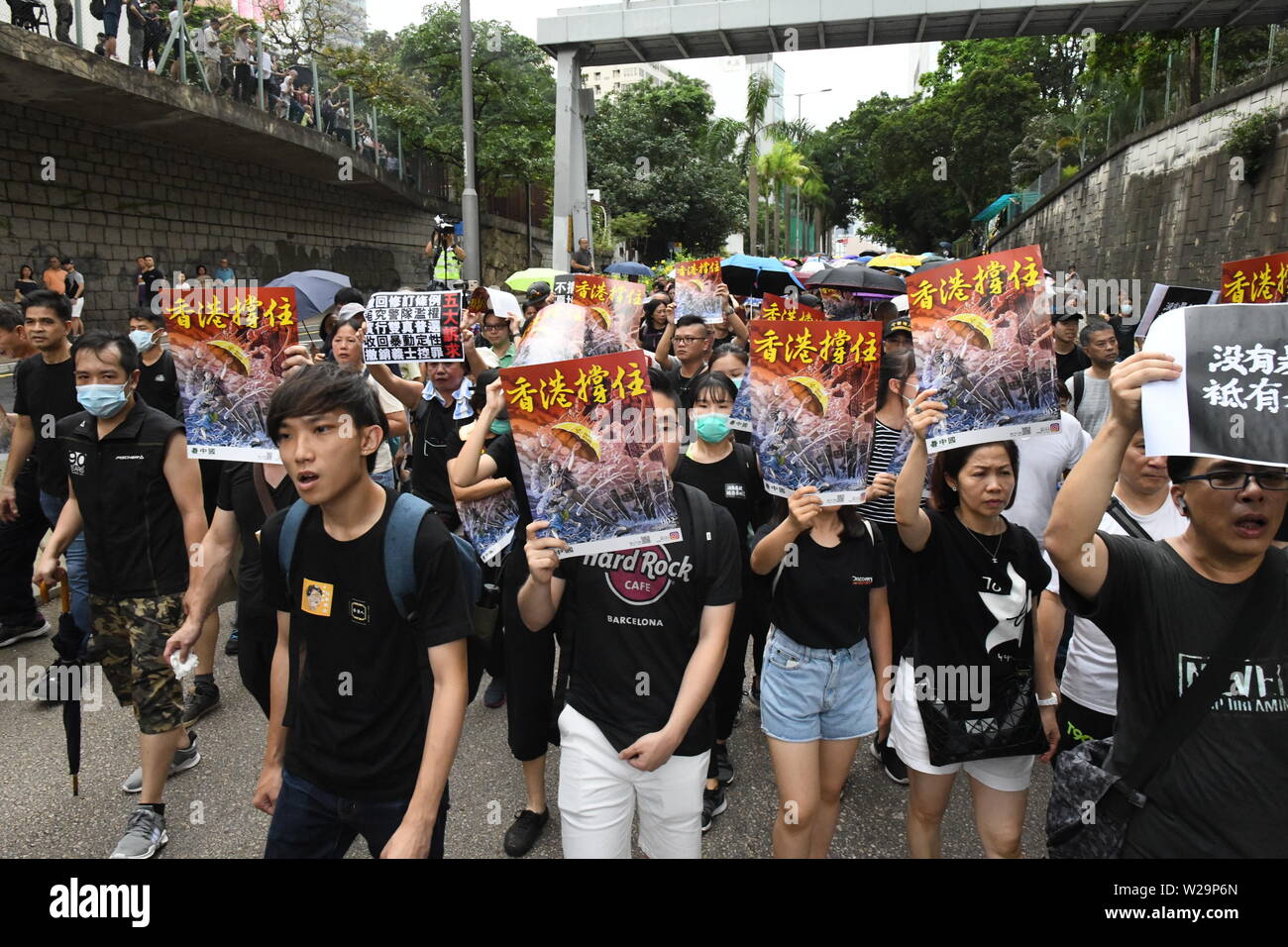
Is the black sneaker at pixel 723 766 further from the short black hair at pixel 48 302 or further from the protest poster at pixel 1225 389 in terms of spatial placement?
Answer: the short black hair at pixel 48 302

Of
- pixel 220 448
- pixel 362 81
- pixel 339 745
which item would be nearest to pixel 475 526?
pixel 220 448

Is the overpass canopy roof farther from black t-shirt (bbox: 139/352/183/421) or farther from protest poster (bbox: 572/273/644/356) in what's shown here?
black t-shirt (bbox: 139/352/183/421)

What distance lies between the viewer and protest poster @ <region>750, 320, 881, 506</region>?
8.72 ft

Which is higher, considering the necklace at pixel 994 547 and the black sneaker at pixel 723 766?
the necklace at pixel 994 547

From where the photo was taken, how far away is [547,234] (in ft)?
117

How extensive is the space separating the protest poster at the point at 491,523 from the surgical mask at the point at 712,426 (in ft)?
3.14

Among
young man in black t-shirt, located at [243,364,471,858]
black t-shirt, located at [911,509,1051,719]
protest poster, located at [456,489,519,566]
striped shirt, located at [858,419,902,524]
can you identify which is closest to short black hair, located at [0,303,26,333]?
protest poster, located at [456,489,519,566]

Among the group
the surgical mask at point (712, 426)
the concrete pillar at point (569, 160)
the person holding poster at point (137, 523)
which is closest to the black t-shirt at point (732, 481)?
the surgical mask at point (712, 426)

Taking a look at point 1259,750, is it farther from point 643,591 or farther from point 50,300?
point 50,300

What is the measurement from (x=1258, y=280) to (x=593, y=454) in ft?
10.6

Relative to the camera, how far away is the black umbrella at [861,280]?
1102 centimetres

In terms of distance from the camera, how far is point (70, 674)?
3271 millimetres

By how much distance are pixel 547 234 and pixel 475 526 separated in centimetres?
3349

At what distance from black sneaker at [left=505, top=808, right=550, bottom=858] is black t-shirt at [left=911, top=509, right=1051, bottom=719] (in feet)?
5.26
